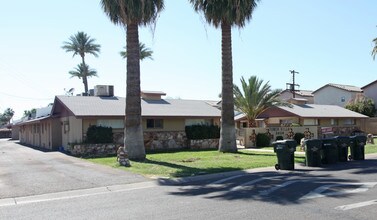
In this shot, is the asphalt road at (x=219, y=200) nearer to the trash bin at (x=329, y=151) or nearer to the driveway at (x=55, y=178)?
the driveway at (x=55, y=178)

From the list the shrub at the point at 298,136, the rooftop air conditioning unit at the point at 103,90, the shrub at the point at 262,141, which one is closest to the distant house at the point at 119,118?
the rooftop air conditioning unit at the point at 103,90

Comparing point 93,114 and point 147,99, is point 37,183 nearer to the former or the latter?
point 93,114

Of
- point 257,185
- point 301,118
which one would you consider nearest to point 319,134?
point 301,118

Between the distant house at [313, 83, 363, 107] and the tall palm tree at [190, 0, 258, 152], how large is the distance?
38481 mm

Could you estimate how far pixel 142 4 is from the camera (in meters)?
19.6

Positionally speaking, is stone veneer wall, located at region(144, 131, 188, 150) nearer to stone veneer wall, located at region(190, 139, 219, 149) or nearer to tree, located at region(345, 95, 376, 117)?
stone veneer wall, located at region(190, 139, 219, 149)

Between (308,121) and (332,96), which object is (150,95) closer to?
(308,121)

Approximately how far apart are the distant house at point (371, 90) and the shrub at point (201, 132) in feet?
102

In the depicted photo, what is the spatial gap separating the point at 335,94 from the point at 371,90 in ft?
22.9

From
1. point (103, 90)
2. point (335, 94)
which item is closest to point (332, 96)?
point (335, 94)

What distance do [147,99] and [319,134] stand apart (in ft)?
47.3

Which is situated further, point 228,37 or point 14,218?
point 228,37

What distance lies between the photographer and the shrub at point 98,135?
26.5 meters

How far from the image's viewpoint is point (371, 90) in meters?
54.2
